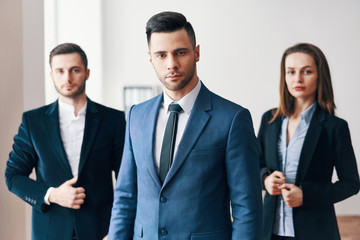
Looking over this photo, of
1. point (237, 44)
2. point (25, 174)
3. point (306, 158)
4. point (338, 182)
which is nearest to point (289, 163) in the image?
point (306, 158)

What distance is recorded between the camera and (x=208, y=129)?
4.57 ft

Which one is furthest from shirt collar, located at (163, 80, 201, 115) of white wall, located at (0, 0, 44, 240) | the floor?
the floor

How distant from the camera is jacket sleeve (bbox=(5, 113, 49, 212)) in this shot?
1.87m

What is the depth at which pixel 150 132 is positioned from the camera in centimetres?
145

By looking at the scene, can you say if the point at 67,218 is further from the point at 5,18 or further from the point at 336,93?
the point at 336,93

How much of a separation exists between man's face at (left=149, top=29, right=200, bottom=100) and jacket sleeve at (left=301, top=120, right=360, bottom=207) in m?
1.01

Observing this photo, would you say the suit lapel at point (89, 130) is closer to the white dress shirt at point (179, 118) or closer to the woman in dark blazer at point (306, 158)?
the white dress shirt at point (179, 118)

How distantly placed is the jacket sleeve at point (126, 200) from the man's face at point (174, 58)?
13.2 inches

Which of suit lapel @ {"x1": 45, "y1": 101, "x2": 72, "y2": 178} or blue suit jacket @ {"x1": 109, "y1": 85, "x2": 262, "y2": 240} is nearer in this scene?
blue suit jacket @ {"x1": 109, "y1": 85, "x2": 262, "y2": 240}

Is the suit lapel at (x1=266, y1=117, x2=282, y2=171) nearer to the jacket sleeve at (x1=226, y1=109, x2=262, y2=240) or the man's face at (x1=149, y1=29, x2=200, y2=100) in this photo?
the jacket sleeve at (x1=226, y1=109, x2=262, y2=240)

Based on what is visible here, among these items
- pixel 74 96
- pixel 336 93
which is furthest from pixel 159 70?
pixel 336 93

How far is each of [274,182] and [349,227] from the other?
4.06 meters

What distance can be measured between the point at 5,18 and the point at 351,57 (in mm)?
5479

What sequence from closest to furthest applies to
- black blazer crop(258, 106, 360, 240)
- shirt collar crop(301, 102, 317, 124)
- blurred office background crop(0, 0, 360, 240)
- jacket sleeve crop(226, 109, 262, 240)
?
1. jacket sleeve crop(226, 109, 262, 240)
2. black blazer crop(258, 106, 360, 240)
3. shirt collar crop(301, 102, 317, 124)
4. blurred office background crop(0, 0, 360, 240)
